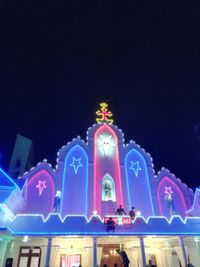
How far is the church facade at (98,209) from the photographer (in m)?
16.2

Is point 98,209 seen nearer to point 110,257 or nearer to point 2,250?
point 110,257

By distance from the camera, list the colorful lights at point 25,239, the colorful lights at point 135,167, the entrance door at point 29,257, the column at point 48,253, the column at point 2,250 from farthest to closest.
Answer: the colorful lights at point 135,167 < the entrance door at point 29,257 < the colorful lights at point 25,239 < the column at point 2,250 < the column at point 48,253

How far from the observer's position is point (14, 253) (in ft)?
56.0

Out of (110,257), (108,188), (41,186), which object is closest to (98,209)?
(108,188)

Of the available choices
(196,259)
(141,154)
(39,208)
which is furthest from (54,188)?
(196,259)

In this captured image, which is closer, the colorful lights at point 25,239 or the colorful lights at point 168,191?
the colorful lights at point 25,239

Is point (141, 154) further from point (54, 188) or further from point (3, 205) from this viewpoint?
point (3, 205)

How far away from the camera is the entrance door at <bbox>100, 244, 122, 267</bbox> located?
730 inches

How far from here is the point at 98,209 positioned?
20109mm

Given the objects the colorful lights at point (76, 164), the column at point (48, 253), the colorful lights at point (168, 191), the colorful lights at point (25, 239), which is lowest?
the column at point (48, 253)

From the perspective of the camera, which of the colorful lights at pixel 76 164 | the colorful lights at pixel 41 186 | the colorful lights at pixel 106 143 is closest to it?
the colorful lights at pixel 41 186

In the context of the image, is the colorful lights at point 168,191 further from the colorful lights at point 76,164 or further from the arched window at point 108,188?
the colorful lights at point 76,164

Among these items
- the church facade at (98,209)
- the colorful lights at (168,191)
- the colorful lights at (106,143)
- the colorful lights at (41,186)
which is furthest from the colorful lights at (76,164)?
the colorful lights at (168,191)

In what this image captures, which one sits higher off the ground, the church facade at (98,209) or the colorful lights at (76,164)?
the colorful lights at (76,164)
